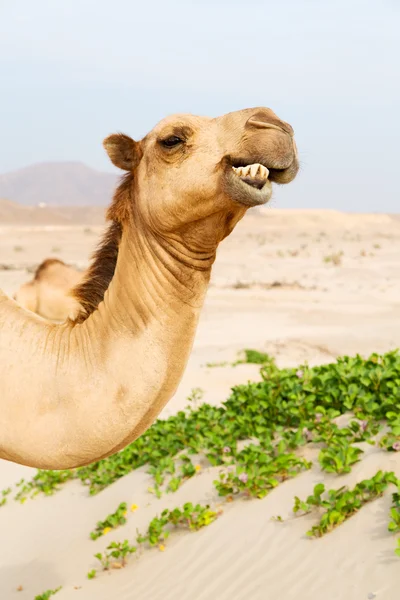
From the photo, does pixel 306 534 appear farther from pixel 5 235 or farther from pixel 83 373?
pixel 5 235

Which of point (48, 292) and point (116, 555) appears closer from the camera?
point (116, 555)

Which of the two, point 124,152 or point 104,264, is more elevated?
point 124,152

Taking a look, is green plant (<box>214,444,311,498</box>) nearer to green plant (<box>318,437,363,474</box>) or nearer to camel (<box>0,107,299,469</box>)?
green plant (<box>318,437,363,474</box>)

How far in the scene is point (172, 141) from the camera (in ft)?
10.8

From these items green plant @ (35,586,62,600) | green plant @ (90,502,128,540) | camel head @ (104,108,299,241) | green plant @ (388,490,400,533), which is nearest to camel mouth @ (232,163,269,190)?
camel head @ (104,108,299,241)

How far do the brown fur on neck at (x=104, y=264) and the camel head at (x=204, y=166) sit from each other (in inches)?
0.7

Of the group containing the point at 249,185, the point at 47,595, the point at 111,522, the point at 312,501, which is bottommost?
the point at 47,595

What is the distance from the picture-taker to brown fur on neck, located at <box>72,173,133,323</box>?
353cm

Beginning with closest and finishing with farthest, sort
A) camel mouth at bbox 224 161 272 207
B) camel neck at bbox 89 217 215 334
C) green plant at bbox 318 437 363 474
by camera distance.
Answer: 1. camel mouth at bbox 224 161 272 207
2. camel neck at bbox 89 217 215 334
3. green plant at bbox 318 437 363 474

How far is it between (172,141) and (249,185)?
461 mm

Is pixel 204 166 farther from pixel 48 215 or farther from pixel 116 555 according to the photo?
pixel 48 215

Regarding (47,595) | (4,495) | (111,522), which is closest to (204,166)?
(47,595)

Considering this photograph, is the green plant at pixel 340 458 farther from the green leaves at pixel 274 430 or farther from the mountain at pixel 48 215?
the mountain at pixel 48 215

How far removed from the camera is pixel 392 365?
19.0 feet
